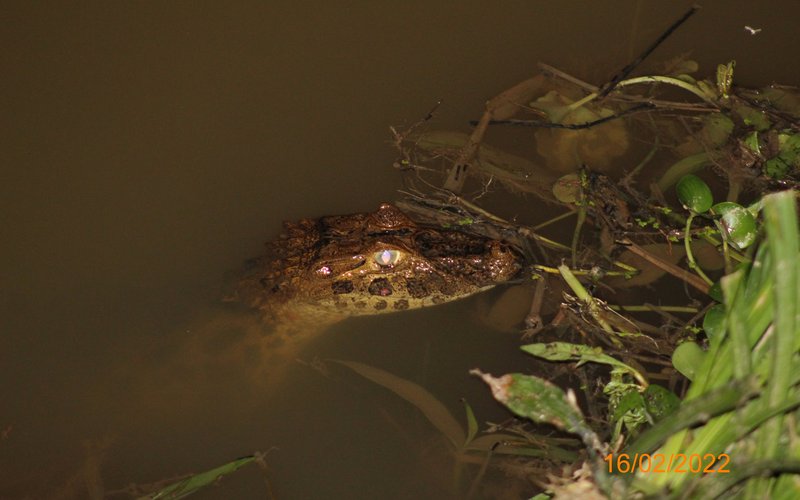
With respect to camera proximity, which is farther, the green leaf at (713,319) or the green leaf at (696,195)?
the green leaf at (696,195)

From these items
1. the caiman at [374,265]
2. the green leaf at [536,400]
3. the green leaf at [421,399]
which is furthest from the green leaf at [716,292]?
the green leaf at [421,399]

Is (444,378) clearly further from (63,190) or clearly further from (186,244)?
(63,190)

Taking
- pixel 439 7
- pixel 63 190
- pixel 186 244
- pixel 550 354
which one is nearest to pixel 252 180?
pixel 186 244

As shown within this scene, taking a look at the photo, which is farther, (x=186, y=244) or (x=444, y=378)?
(x=186, y=244)

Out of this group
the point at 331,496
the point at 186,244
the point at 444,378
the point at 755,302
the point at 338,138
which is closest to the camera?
the point at 755,302

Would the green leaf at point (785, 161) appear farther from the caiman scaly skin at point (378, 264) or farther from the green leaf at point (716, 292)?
the caiman scaly skin at point (378, 264)

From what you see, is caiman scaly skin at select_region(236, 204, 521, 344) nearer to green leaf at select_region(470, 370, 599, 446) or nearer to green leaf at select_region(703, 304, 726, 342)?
green leaf at select_region(703, 304, 726, 342)
